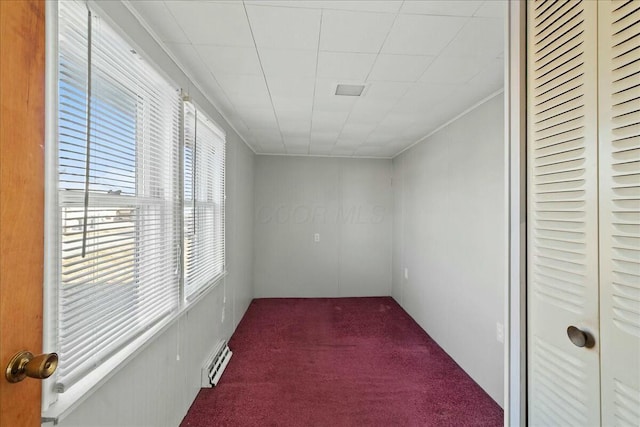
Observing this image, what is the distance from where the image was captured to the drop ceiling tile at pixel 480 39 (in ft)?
4.13

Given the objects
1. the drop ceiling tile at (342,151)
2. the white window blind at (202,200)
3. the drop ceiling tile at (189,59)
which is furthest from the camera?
the drop ceiling tile at (342,151)

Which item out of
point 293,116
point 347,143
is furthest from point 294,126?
point 347,143

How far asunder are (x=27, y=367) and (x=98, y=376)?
19.8 inches

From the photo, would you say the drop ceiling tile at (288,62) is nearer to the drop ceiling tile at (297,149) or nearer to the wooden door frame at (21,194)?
the wooden door frame at (21,194)

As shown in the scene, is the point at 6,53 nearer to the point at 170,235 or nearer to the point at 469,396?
the point at 170,235

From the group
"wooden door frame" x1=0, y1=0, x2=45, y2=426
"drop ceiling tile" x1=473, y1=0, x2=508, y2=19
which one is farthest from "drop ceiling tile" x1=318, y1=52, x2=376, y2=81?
"wooden door frame" x1=0, y1=0, x2=45, y2=426

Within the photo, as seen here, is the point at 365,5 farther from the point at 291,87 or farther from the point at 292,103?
the point at 292,103

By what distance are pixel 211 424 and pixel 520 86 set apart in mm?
2447

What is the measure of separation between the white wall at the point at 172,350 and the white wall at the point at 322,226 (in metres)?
0.98

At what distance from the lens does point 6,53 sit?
1.95ft

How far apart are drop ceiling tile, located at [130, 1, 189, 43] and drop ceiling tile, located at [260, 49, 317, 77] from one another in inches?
16.9

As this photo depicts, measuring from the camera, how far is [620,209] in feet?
2.04

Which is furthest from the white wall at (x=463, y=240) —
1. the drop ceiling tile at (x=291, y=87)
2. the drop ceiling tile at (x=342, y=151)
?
the drop ceiling tile at (x=291, y=87)

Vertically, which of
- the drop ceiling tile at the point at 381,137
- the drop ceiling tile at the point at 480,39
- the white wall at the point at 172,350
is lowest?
the white wall at the point at 172,350
